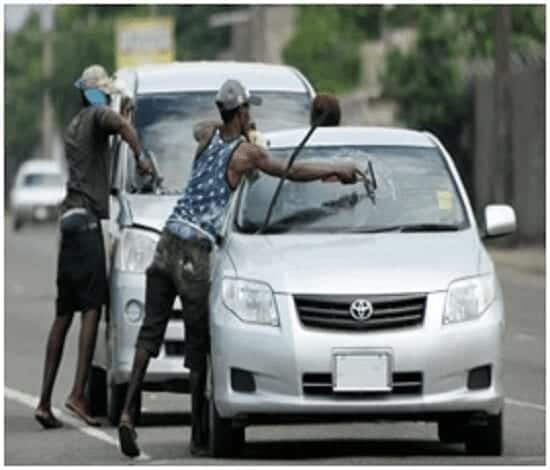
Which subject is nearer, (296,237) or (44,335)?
(296,237)

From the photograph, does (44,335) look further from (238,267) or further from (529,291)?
(238,267)

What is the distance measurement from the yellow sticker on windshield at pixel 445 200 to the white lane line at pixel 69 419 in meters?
1.93

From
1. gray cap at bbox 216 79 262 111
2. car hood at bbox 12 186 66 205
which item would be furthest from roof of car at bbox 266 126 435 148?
car hood at bbox 12 186 66 205

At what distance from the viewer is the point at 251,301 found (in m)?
11.6

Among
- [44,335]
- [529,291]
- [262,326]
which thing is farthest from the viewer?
[529,291]

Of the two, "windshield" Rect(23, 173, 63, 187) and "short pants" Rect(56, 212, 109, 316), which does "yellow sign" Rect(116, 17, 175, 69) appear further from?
"short pants" Rect(56, 212, 109, 316)

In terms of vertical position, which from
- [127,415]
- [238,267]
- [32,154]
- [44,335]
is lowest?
[32,154]

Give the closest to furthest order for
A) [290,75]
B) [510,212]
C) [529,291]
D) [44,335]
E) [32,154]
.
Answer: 1. [510,212]
2. [290,75]
3. [44,335]
4. [529,291]
5. [32,154]

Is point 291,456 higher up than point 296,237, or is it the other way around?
point 296,237

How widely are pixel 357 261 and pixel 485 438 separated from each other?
3.56 feet

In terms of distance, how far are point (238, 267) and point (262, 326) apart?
0.39 metres

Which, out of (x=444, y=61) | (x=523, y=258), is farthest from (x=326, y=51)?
(x=523, y=258)

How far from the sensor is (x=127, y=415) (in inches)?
476

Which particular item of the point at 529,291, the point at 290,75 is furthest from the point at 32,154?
the point at 290,75
